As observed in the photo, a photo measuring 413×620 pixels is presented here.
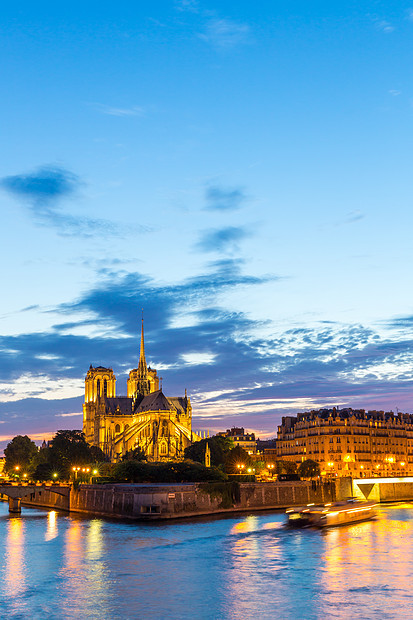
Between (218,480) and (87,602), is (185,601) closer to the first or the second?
(87,602)

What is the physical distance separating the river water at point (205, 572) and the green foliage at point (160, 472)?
1142 inches

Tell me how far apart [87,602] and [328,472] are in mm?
114696

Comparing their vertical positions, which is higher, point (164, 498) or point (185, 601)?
point (164, 498)

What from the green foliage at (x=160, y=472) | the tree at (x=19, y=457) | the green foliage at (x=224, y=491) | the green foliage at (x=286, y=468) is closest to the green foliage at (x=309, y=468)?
the green foliage at (x=286, y=468)

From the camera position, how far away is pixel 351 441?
159500mm

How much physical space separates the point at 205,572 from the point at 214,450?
10603 centimetres

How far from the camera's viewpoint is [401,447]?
563ft

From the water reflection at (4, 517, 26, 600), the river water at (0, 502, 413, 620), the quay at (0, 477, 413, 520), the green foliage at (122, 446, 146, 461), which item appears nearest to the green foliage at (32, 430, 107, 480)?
the green foliage at (122, 446, 146, 461)

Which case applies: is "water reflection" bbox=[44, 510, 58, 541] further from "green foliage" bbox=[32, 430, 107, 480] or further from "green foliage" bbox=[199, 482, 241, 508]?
"green foliage" bbox=[32, 430, 107, 480]

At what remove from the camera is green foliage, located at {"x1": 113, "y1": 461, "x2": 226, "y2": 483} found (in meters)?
111

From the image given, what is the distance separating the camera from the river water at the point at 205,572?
42.2 m

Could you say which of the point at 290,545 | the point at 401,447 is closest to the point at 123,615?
the point at 290,545

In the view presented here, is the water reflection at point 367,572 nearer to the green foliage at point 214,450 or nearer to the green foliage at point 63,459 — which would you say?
the green foliage at point 214,450

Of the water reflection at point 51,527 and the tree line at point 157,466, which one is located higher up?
the tree line at point 157,466
